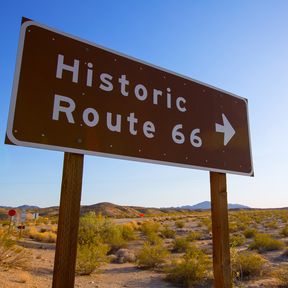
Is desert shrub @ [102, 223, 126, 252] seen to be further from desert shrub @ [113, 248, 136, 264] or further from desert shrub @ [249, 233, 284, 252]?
desert shrub @ [249, 233, 284, 252]

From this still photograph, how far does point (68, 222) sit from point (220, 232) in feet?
4.88

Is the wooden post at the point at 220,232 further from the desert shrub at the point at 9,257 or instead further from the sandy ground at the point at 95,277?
the desert shrub at the point at 9,257

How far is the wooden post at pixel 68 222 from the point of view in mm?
1887

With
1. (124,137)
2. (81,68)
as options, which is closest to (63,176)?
(124,137)

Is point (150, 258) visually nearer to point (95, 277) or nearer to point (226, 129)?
point (95, 277)

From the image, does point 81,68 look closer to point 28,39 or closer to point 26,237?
point 28,39

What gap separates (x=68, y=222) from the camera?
1951 millimetres

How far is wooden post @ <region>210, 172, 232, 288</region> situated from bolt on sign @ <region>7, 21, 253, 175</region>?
6.3 inches

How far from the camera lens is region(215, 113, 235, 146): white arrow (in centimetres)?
302

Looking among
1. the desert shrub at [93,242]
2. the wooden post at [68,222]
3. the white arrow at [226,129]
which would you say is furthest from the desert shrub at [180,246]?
the wooden post at [68,222]

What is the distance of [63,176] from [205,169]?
4.30ft

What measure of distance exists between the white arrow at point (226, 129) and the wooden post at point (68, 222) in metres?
1.49

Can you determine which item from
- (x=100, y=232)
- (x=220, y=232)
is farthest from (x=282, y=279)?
(x=100, y=232)

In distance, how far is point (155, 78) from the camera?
2.68 metres
